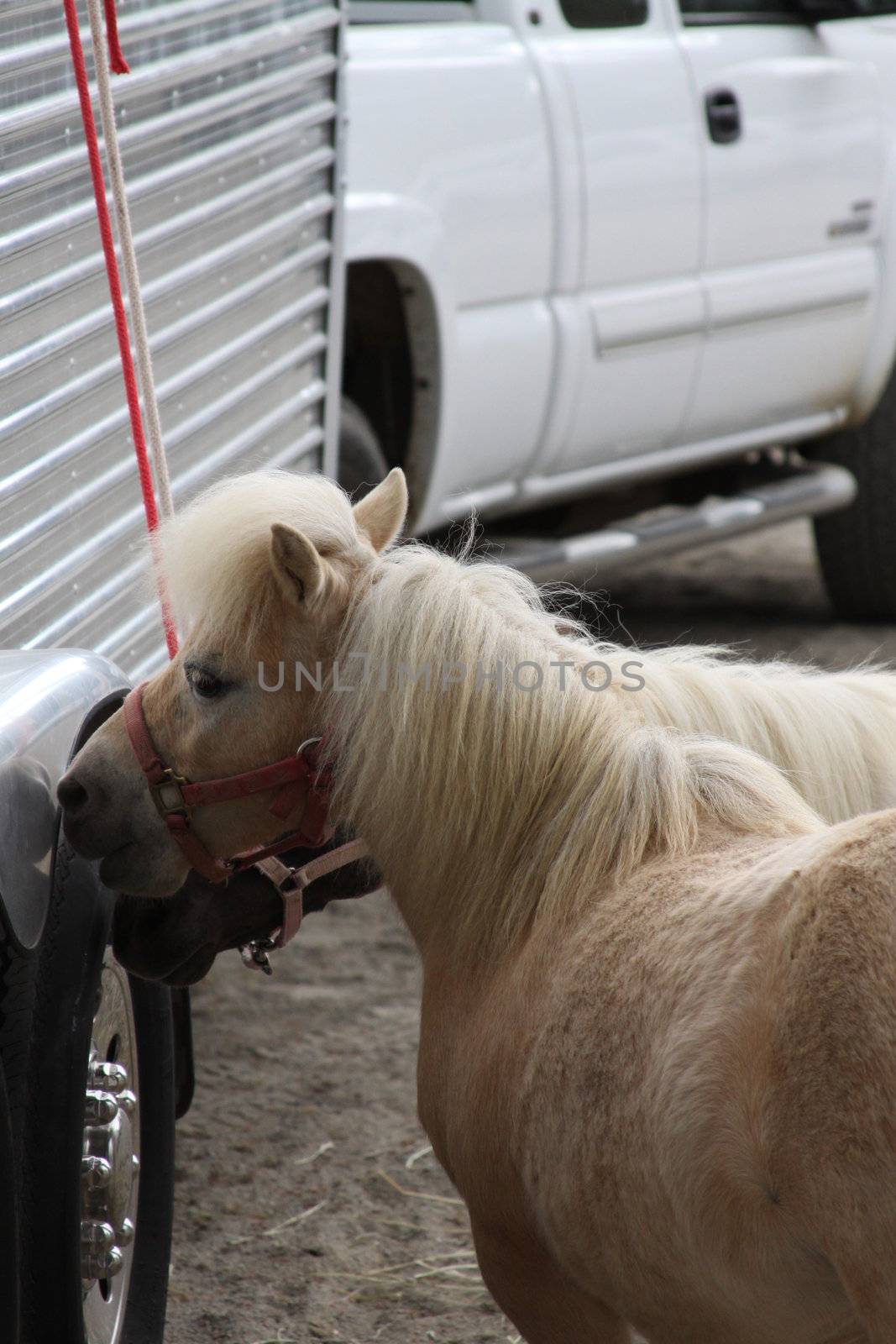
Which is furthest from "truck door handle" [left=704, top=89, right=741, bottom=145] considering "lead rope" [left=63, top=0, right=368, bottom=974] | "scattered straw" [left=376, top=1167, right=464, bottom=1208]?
"scattered straw" [left=376, top=1167, right=464, bottom=1208]

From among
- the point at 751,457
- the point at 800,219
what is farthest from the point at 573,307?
the point at 751,457

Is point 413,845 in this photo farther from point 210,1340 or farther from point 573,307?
point 573,307

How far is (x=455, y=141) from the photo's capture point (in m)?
4.23

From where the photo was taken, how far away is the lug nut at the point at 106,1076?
205 centimetres

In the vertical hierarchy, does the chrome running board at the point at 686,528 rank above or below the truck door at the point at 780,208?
below

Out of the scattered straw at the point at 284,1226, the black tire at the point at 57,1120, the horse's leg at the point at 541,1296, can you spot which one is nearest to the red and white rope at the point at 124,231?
the black tire at the point at 57,1120

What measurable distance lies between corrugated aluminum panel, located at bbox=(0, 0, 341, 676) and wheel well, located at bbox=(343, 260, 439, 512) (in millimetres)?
825

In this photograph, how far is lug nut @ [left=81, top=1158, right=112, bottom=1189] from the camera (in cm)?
199

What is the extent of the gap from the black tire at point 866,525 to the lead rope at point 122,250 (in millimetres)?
4309

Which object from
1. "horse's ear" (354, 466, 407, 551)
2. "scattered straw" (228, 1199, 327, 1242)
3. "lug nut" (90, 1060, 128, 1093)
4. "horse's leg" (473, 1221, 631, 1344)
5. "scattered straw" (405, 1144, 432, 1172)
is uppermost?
"horse's ear" (354, 466, 407, 551)

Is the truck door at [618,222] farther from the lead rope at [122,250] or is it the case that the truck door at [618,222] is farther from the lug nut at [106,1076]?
the lug nut at [106,1076]

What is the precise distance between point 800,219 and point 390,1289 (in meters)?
3.96

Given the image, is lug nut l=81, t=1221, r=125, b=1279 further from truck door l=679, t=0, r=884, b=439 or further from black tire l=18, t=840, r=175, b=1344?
truck door l=679, t=0, r=884, b=439

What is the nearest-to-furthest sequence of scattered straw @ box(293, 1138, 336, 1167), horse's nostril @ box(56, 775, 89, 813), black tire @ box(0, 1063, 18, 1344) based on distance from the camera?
black tire @ box(0, 1063, 18, 1344) → horse's nostril @ box(56, 775, 89, 813) → scattered straw @ box(293, 1138, 336, 1167)
